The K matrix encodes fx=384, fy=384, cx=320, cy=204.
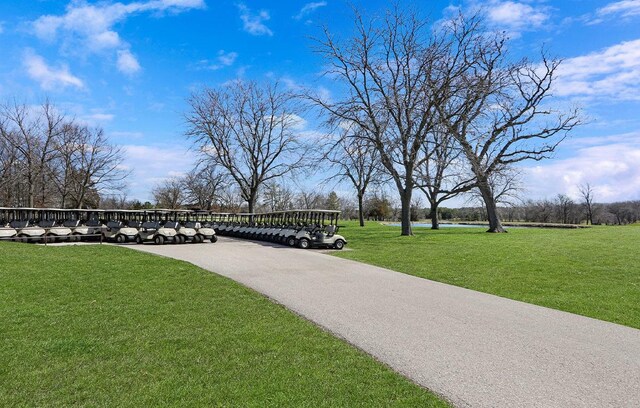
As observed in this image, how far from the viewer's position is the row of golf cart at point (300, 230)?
18922mm

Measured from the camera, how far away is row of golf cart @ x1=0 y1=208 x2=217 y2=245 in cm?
2009

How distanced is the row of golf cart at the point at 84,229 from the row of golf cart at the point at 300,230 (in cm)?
338

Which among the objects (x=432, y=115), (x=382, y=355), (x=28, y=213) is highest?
(x=432, y=115)

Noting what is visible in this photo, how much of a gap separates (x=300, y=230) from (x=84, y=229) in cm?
1242

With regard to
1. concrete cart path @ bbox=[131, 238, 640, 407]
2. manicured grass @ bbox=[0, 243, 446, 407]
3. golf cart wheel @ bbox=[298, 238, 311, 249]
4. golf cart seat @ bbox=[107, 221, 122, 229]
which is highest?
golf cart seat @ bbox=[107, 221, 122, 229]

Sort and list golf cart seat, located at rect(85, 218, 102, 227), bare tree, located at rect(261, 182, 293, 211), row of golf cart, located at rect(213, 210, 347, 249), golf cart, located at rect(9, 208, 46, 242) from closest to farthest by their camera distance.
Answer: row of golf cart, located at rect(213, 210, 347, 249), golf cart, located at rect(9, 208, 46, 242), golf cart seat, located at rect(85, 218, 102, 227), bare tree, located at rect(261, 182, 293, 211)

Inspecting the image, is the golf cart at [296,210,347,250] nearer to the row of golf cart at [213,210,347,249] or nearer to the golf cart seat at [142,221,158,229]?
the row of golf cart at [213,210,347,249]

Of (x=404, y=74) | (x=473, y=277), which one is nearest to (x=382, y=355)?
(x=473, y=277)

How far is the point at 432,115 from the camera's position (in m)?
25.2

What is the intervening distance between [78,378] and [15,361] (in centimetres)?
102

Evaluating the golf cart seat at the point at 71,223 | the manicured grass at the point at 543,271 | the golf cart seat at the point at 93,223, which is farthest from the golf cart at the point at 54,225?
the manicured grass at the point at 543,271

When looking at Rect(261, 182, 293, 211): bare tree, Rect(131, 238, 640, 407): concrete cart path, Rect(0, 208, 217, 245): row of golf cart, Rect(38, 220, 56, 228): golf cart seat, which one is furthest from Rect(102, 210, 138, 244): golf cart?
Rect(261, 182, 293, 211): bare tree

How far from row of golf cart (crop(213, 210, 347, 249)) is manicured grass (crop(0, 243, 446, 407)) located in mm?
10889

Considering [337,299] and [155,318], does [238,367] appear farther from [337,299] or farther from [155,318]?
[337,299]
